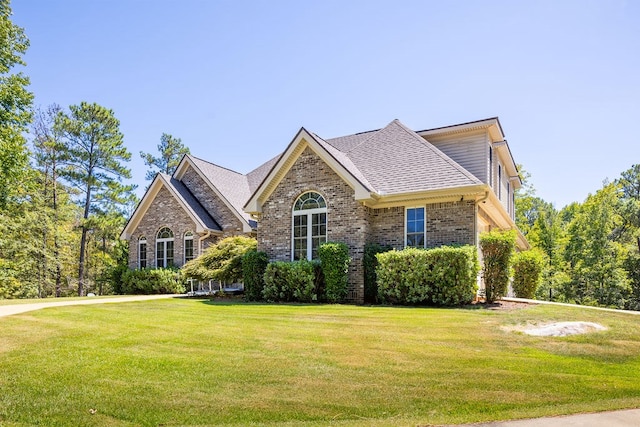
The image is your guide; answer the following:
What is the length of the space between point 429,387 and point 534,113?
14.3 meters

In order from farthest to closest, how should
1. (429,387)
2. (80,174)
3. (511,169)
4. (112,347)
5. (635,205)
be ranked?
(635,205), (80,174), (511,169), (112,347), (429,387)

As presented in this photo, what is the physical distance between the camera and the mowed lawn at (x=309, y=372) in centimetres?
495

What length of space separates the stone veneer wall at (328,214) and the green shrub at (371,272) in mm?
165

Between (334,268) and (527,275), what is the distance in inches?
342

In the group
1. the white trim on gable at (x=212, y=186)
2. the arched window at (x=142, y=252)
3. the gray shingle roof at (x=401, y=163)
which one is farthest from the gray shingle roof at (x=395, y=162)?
Answer: the arched window at (x=142, y=252)

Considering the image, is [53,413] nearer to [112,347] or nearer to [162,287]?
[112,347]

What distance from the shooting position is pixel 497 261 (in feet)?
41.8

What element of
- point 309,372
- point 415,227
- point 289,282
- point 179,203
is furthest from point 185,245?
point 309,372

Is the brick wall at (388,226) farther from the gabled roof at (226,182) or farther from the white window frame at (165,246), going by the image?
the white window frame at (165,246)

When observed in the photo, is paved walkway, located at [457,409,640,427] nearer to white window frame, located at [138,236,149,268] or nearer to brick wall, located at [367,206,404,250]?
brick wall, located at [367,206,404,250]

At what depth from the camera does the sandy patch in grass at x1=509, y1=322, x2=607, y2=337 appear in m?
8.09

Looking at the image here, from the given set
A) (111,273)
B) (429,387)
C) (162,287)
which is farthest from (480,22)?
(111,273)

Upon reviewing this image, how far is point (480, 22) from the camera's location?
39.6ft

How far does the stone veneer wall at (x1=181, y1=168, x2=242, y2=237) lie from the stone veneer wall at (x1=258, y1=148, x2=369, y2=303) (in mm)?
5819
